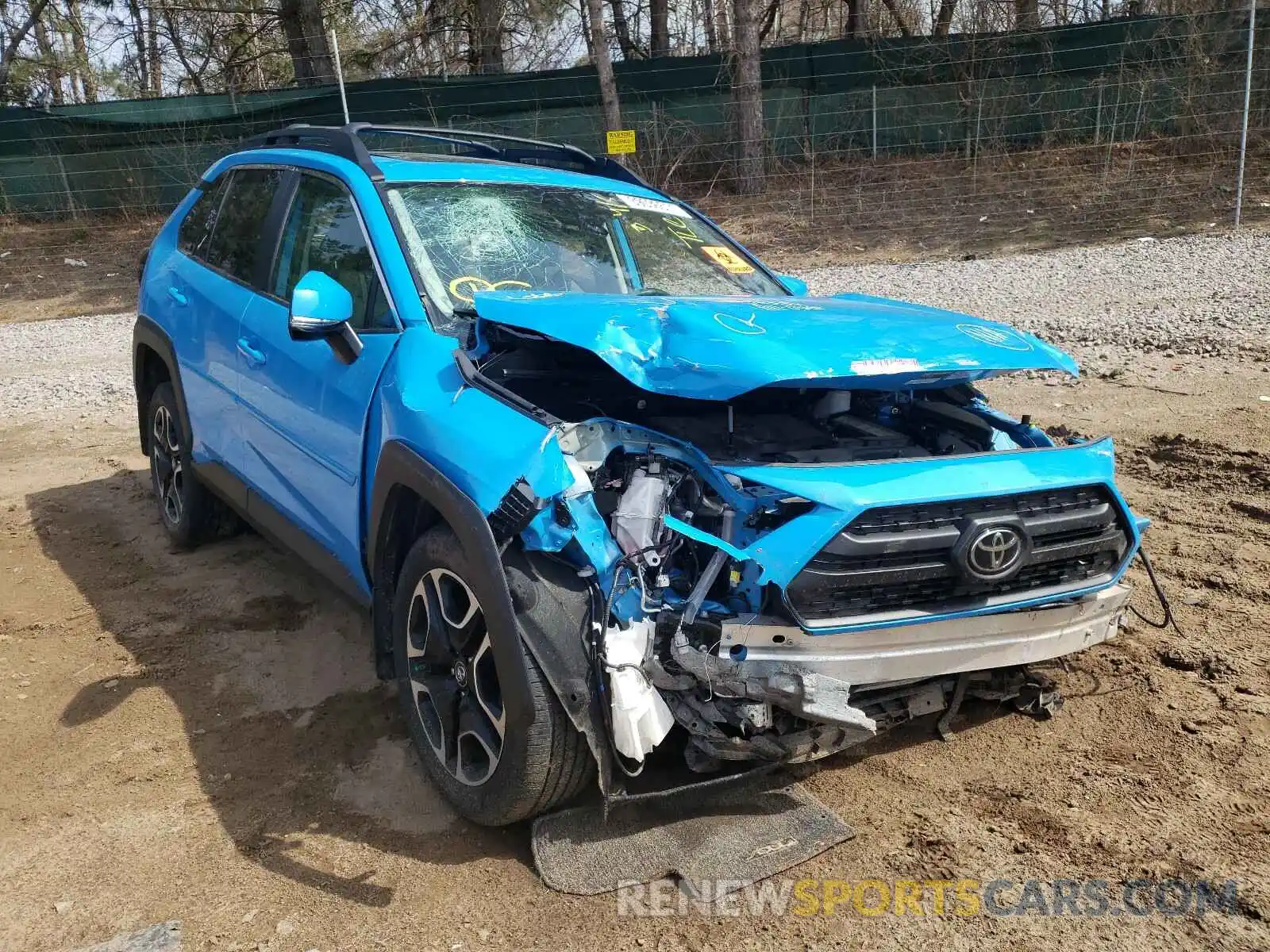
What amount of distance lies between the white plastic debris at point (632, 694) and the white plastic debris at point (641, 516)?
0.62 ft

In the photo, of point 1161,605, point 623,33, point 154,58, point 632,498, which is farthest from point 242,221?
point 154,58

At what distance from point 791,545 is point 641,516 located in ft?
1.27

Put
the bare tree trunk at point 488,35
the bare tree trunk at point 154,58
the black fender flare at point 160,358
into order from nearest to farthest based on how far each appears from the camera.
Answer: the black fender flare at point 160,358
the bare tree trunk at point 488,35
the bare tree trunk at point 154,58

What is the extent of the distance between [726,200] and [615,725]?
13.7 metres

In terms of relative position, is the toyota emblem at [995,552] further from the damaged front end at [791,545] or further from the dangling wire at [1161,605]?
the dangling wire at [1161,605]

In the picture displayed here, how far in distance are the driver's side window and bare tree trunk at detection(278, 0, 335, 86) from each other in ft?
50.4

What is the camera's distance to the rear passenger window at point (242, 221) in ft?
14.1

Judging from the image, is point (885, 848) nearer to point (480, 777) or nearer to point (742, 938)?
point (742, 938)

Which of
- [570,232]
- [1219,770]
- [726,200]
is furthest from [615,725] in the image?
[726,200]

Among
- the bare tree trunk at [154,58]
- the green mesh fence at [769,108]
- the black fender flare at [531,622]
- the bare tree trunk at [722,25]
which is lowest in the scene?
the black fender flare at [531,622]

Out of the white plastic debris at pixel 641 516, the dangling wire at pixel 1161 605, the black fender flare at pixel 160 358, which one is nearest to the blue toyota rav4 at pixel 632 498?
the white plastic debris at pixel 641 516

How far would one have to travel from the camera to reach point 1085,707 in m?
3.35

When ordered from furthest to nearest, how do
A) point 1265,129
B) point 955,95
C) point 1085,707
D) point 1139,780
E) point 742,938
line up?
point 955,95 < point 1265,129 < point 1085,707 < point 1139,780 < point 742,938

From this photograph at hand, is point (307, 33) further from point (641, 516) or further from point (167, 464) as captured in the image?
point (641, 516)
